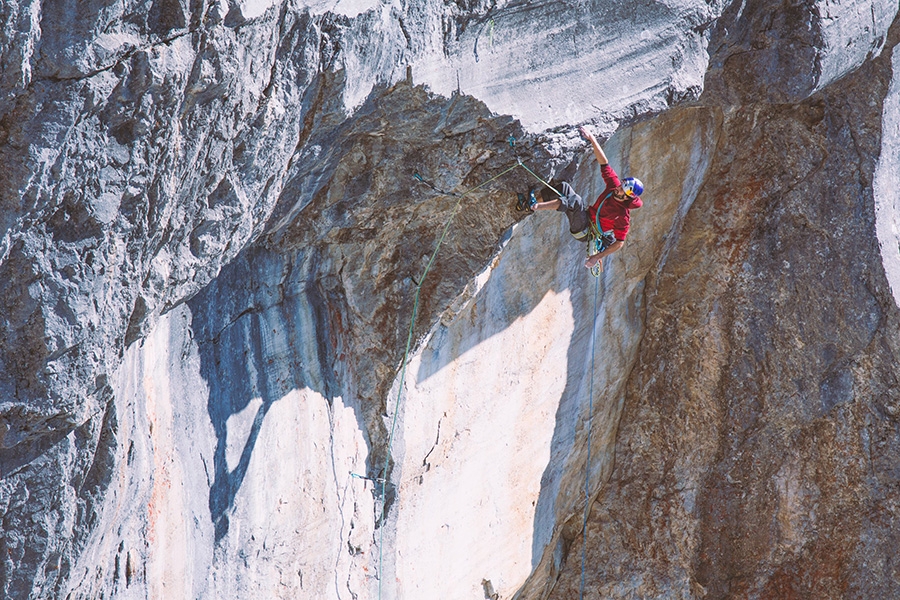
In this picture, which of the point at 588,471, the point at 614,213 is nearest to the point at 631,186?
the point at 614,213

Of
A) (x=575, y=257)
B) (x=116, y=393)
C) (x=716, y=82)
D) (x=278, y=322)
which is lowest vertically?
(x=116, y=393)

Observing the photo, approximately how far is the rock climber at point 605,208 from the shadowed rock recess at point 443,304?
212 millimetres

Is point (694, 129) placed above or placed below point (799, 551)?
above

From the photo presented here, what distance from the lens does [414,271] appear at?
559cm

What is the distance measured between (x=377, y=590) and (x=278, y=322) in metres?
2.24

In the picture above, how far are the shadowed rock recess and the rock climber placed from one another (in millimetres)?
212

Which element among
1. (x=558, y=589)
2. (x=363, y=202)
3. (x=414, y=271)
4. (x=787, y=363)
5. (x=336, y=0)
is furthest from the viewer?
(x=558, y=589)

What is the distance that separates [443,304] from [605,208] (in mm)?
1239

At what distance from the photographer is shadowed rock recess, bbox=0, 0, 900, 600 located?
Result: 3.26 m

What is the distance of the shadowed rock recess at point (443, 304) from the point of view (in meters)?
3.26

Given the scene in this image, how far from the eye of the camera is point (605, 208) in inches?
211

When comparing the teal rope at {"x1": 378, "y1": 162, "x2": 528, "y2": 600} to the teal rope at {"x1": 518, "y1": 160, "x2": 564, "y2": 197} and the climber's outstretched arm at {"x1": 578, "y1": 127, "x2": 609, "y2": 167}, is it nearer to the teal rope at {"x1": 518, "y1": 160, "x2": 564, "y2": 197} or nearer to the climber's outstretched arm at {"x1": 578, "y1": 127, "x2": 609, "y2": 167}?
the teal rope at {"x1": 518, "y1": 160, "x2": 564, "y2": 197}

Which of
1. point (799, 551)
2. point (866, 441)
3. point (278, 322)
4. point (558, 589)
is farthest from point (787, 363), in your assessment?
point (278, 322)

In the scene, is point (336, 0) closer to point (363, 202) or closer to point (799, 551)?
point (363, 202)
